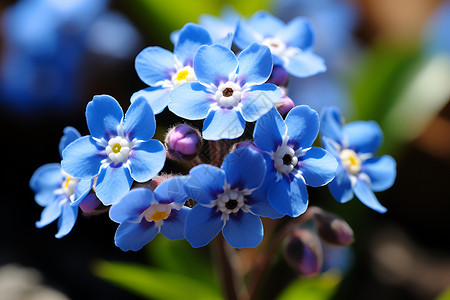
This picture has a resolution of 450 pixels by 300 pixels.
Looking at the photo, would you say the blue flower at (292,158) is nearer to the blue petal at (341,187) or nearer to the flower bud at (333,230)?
the blue petal at (341,187)

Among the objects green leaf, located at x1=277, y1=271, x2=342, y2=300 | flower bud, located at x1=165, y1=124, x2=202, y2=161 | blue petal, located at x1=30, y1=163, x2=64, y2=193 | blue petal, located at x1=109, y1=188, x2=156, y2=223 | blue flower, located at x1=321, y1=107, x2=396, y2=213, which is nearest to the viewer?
blue petal, located at x1=109, y1=188, x2=156, y2=223

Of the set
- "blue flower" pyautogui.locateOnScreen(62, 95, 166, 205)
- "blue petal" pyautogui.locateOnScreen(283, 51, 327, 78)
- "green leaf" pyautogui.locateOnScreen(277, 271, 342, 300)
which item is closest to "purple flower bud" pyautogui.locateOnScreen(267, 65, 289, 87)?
"blue petal" pyautogui.locateOnScreen(283, 51, 327, 78)

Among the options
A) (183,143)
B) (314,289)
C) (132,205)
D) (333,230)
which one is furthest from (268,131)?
(314,289)

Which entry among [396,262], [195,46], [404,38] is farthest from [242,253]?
[404,38]

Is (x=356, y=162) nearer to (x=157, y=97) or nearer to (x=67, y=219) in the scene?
(x=157, y=97)

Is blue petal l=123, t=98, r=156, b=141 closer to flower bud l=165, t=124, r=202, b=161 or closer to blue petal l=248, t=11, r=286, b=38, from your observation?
flower bud l=165, t=124, r=202, b=161

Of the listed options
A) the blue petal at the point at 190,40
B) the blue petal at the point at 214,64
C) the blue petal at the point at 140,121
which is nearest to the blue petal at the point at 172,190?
the blue petal at the point at 140,121

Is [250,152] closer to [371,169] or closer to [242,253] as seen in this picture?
[371,169]
